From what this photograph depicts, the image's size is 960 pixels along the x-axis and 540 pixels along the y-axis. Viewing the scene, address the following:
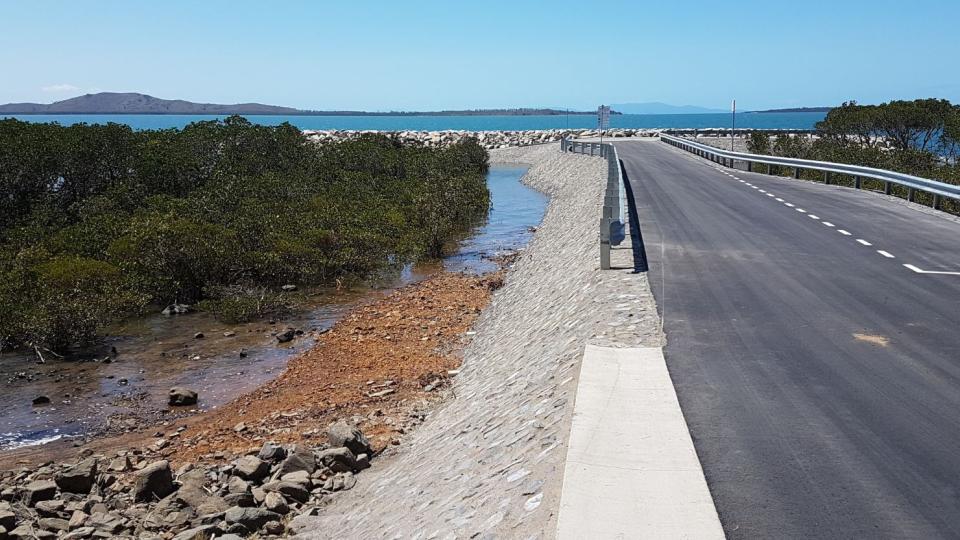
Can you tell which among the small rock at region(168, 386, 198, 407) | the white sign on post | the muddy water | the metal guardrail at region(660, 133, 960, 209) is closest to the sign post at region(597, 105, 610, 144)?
the white sign on post

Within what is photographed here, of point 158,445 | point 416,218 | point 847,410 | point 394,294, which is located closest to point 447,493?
point 847,410

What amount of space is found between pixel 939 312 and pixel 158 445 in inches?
453

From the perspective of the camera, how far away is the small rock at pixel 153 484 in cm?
998

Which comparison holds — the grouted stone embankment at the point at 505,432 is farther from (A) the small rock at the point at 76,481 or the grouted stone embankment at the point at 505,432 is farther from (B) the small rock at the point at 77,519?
(A) the small rock at the point at 76,481

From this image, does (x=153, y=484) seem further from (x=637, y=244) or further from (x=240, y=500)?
(x=637, y=244)

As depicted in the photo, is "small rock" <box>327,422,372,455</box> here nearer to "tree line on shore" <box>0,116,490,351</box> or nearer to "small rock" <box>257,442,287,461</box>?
"small rock" <box>257,442,287,461</box>

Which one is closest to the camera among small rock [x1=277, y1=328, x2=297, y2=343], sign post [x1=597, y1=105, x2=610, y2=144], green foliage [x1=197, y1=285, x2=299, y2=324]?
small rock [x1=277, y1=328, x2=297, y2=343]

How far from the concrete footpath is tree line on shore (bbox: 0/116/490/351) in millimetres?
14168

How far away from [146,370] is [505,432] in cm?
1102

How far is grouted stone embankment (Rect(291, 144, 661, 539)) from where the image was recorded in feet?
21.4

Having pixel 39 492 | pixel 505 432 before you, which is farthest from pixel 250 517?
pixel 39 492

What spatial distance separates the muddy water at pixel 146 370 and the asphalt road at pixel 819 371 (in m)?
8.39

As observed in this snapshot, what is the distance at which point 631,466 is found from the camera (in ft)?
21.2

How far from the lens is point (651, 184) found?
116 feet
